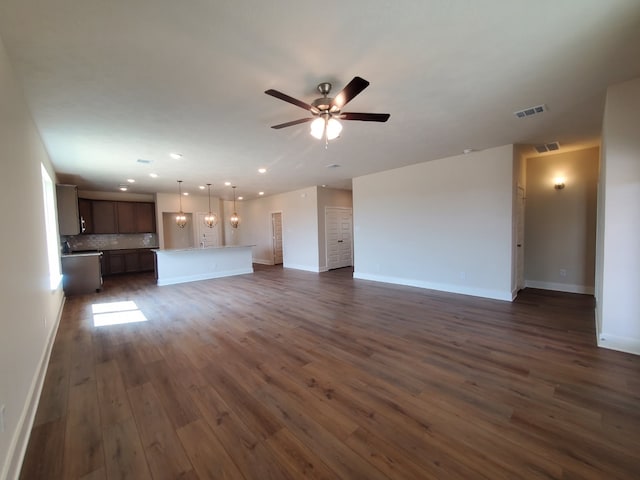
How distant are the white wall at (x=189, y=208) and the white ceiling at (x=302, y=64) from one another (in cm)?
500

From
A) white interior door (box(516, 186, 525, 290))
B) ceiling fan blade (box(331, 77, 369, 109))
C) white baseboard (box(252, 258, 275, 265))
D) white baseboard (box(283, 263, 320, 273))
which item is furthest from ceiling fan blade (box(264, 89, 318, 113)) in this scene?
white baseboard (box(252, 258, 275, 265))

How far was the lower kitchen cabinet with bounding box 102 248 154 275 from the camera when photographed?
8281 mm

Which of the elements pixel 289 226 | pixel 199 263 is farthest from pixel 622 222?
pixel 199 263

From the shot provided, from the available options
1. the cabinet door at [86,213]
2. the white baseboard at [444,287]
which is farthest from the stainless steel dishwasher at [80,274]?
the white baseboard at [444,287]

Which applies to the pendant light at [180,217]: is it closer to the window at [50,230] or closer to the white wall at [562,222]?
the window at [50,230]

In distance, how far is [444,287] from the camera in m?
5.41

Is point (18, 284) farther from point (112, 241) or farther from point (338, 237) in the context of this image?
point (112, 241)

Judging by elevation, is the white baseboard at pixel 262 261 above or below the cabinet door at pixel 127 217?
below

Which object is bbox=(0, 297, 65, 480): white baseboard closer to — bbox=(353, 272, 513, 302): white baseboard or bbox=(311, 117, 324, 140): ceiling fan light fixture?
bbox=(311, 117, 324, 140): ceiling fan light fixture

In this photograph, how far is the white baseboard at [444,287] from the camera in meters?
4.71

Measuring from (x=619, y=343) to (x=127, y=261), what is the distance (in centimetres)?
1107

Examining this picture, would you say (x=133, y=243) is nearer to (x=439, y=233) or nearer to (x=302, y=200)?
(x=302, y=200)

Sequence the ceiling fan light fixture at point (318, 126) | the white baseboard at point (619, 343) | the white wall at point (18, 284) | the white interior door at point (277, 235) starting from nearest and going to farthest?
1. the white wall at point (18, 284)
2. the ceiling fan light fixture at point (318, 126)
3. the white baseboard at point (619, 343)
4. the white interior door at point (277, 235)

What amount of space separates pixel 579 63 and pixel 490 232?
9.90 ft
